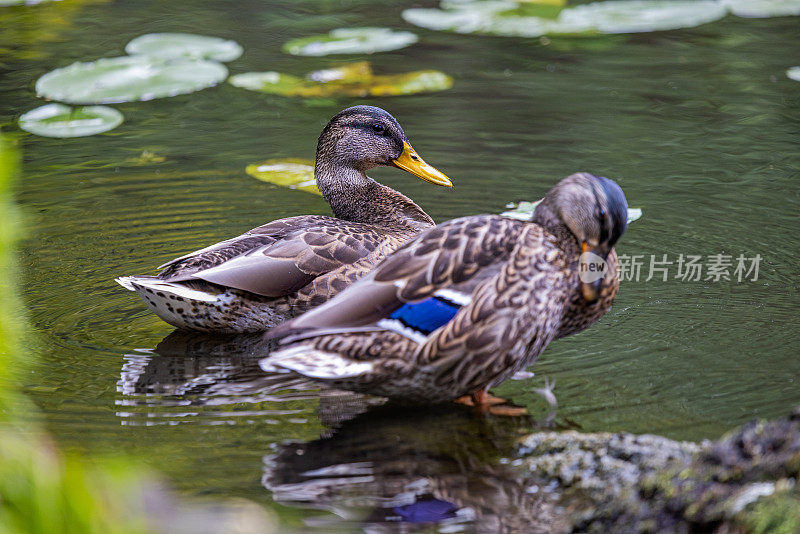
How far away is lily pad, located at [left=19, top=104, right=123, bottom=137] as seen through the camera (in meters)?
7.52

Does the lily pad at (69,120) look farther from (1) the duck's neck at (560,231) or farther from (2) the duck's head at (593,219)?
(2) the duck's head at (593,219)

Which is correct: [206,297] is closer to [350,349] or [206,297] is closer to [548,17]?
[350,349]

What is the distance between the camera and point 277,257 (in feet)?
16.3

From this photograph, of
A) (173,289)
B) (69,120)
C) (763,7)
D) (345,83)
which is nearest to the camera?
(173,289)

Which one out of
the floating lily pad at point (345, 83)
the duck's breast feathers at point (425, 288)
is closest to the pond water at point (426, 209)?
the floating lily pad at point (345, 83)

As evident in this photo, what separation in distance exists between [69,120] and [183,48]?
5.07 ft

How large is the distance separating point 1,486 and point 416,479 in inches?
100

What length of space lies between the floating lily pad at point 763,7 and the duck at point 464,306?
6.98 meters

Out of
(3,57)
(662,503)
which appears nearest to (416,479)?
(662,503)

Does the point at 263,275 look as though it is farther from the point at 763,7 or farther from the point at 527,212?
the point at 763,7

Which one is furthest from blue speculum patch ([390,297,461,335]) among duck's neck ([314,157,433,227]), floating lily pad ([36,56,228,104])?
floating lily pad ([36,56,228,104])

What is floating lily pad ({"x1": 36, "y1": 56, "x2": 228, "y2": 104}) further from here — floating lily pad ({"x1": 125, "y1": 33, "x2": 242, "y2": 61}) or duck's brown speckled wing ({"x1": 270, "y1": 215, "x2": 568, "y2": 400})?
duck's brown speckled wing ({"x1": 270, "y1": 215, "x2": 568, "y2": 400})

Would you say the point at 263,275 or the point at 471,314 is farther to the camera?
the point at 263,275

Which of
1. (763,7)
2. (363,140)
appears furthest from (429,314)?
(763,7)
